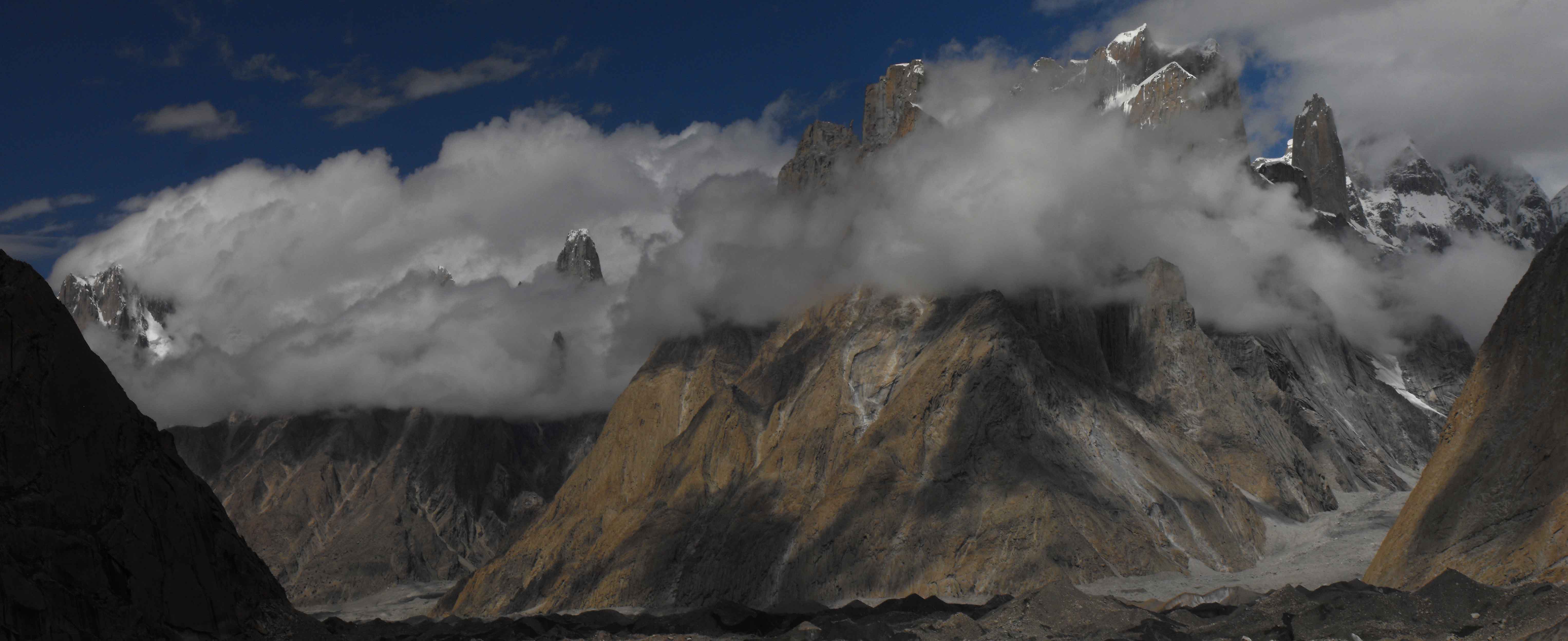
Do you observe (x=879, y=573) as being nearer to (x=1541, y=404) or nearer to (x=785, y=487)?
(x=785, y=487)

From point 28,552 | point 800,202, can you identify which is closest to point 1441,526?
point 28,552

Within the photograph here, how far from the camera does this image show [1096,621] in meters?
64.5

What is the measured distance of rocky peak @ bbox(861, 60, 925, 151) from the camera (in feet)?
630

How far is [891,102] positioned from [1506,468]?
141m

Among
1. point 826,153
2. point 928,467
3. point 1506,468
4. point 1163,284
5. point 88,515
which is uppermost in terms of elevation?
point 826,153

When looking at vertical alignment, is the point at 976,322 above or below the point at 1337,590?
above

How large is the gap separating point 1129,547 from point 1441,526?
1809 inches

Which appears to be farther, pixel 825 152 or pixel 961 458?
pixel 825 152

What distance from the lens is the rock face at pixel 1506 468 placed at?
57.2 metres

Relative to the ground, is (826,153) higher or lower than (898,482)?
higher

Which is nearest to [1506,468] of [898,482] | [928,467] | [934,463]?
[934,463]

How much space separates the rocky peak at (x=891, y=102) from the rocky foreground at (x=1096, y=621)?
108m

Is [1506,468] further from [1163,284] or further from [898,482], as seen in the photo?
[1163,284]

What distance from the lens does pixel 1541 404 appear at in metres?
62.0
